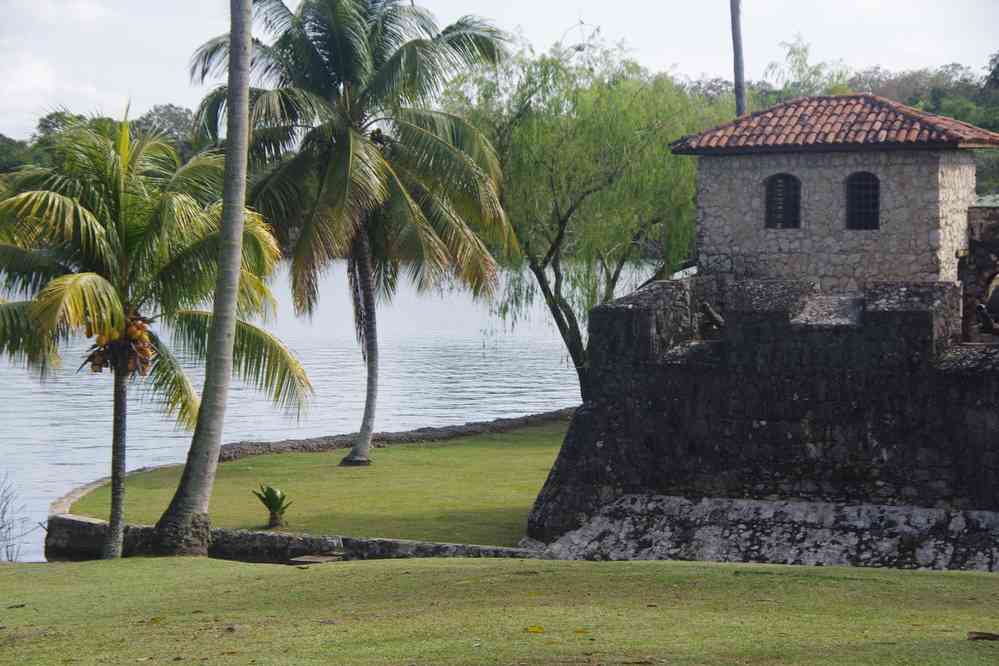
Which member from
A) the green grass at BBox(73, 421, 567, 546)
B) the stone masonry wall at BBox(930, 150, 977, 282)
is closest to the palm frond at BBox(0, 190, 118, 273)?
the green grass at BBox(73, 421, 567, 546)

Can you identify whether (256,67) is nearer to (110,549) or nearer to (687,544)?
(110,549)

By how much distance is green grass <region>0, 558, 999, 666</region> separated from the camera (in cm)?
879

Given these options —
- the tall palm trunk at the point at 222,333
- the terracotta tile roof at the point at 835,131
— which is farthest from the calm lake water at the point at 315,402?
the terracotta tile roof at the point at 835,131

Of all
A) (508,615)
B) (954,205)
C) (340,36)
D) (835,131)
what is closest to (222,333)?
(508,615)

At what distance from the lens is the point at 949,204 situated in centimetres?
2152

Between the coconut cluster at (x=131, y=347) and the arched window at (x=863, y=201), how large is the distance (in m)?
11.0

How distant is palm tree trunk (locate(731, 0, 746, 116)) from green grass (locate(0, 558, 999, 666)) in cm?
2459

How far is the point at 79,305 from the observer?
1627cm

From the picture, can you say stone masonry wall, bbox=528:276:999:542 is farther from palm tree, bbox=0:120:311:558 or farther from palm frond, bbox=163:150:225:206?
palm frond, bbox=163:150:225:206

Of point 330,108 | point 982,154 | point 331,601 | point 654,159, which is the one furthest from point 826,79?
point 331,601

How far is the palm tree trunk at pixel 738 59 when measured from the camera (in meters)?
37.0

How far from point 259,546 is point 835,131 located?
11.1m

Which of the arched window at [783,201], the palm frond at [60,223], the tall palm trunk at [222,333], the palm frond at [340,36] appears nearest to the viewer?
the palm frond at [60,223]

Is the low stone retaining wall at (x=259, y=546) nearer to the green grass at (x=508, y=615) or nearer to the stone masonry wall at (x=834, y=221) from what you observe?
the green grass at (x=508, y=615)
